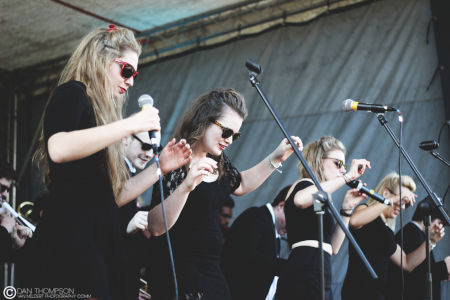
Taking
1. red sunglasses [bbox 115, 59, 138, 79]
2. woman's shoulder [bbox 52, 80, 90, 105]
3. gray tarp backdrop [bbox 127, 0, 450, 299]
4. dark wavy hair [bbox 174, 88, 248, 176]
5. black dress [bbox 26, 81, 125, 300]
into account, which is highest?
gray tarp backdrop [bbox 127, 0, 450, 299]

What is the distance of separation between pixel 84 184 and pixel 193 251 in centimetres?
97

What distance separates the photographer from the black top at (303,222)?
143 inches

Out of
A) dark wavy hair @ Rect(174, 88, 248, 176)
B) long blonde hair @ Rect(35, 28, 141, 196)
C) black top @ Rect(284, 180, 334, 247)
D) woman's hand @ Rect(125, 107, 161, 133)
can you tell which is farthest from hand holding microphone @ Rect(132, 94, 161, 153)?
black top @ Rect(284, 180, 334, 247)

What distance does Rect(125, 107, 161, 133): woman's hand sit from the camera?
1.91 m

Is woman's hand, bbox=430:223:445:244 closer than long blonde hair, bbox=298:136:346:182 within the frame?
No

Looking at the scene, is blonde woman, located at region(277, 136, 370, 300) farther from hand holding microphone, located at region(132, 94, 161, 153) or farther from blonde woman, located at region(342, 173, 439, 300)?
hand holding microphone, located at region(132, 94, 161, 153)

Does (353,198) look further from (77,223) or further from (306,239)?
(77,223)

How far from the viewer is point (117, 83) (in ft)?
7.36

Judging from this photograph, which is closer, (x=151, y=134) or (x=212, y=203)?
(x=151, y=134)

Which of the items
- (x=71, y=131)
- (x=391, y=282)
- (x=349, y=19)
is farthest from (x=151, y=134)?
(x=349, y=19)

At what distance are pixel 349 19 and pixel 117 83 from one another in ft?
13.2

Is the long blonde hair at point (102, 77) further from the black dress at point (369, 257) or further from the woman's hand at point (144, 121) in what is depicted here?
the black dress at point (369, 257)

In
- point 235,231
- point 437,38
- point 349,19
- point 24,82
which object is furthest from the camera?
point 24,82

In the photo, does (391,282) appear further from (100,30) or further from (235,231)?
(100,30)
